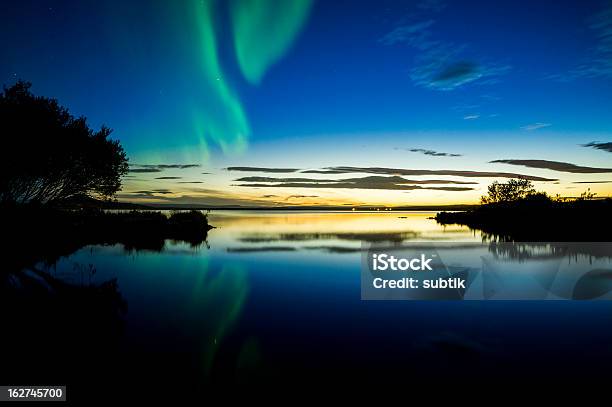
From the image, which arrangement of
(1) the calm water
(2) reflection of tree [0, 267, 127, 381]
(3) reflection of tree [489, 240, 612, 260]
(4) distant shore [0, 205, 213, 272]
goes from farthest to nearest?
(3) reflection of tree [489, 240, 612, 260]
(4) distant shore [0, 205, 213, 272]
(1) the calm water
(2) reflection of tree [0, 267, 127, 381]

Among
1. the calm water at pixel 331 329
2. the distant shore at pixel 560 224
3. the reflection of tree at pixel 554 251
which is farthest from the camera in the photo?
the distant shore at pixel 560 224

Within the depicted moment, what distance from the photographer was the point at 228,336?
13305 millimetres

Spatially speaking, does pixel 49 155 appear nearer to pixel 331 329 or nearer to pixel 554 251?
pixel 331 329

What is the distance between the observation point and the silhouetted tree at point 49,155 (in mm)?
37719

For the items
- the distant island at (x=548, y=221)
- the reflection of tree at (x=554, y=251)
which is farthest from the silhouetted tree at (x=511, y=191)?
the reflection of tree at (x=554, y=251)

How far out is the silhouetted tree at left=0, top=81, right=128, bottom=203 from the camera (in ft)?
124

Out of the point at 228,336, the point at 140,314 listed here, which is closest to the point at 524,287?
the point at 228,336

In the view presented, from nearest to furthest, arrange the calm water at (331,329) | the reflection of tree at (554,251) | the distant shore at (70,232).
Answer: the calm water at (331,329) → the distant shore at (70,232) → the reflection of tree at (554,251)

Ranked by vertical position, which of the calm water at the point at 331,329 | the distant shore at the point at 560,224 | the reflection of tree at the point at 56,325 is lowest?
the calm water at the point at 331,329

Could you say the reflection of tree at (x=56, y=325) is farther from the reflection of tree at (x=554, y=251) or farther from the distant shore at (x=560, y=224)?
the distant shore at (x=560, y=224)

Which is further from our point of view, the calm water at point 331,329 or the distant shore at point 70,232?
the distant shore at point 70,232

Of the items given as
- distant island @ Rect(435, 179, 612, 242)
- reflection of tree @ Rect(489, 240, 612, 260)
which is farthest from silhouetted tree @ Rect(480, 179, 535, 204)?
reflection of tree @ Rect(489, 240, 612, 260)

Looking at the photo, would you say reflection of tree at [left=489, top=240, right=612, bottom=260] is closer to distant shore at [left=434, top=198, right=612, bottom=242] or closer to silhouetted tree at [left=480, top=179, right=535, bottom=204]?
distant shore at [left=434, top=198, right=612, bottom=242]

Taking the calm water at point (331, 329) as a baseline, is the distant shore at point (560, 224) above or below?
above
